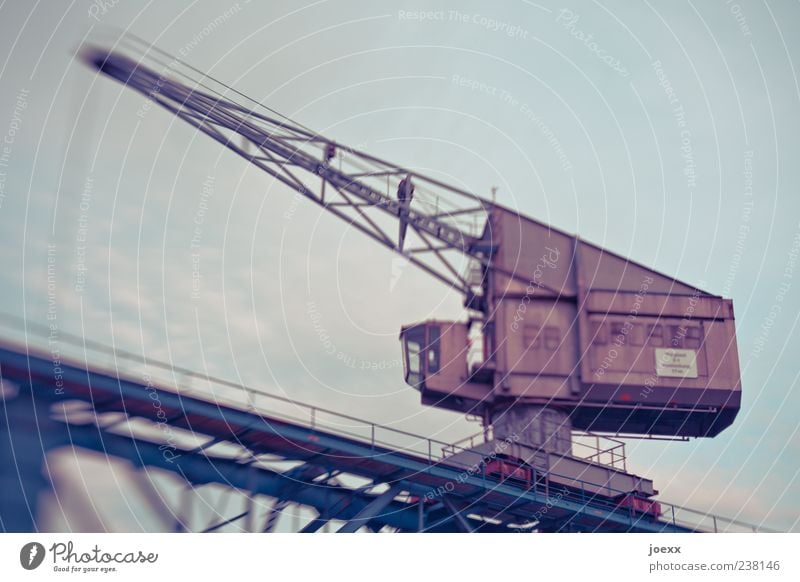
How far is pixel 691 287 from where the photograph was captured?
29.3 metres

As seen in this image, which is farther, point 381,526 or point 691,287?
point 691,287

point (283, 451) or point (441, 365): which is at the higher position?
point (441, 365)

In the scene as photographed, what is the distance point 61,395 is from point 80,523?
2.88 meters

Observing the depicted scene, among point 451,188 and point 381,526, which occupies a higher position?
point 451,188

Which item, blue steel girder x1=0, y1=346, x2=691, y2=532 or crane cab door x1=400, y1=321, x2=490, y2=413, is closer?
blue steel girder x1=0, y1=346, x2=691, y2=532

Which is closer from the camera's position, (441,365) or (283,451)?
(283,451)

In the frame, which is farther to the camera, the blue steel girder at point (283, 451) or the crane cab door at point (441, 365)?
the crane cab door at point (441, 365)

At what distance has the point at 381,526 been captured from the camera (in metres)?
24.6

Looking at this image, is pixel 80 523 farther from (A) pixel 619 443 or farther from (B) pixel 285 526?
(A) pixel 619 443
